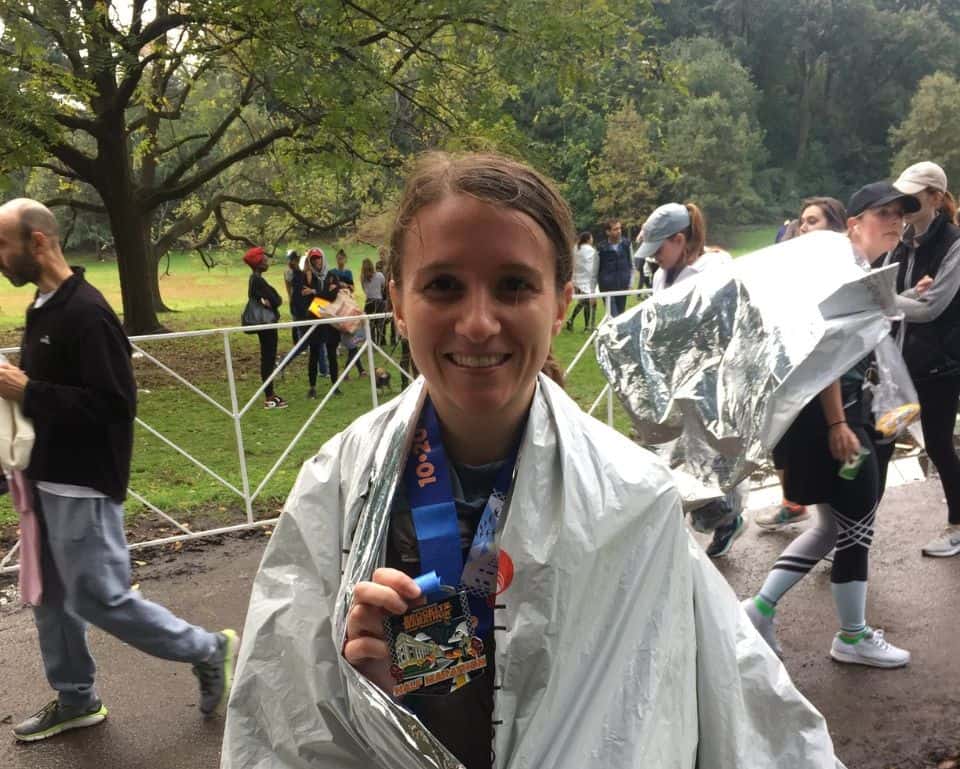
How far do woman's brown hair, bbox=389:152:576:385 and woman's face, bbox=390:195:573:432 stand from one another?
3 centimetres

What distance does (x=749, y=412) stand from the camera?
3.51 metres

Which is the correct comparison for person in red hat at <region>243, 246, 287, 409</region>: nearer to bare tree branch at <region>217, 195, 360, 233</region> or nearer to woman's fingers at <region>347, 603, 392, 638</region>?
bare tree branch at <region>217, 195, 360, 233</region>

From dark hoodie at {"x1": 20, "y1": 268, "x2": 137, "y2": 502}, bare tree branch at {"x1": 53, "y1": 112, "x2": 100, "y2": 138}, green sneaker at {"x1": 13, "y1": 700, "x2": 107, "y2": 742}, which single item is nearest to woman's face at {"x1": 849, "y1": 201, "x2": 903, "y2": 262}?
dark hoodie at {"x1": 20, "y1": 268, "x2": 137, "y2": 502}

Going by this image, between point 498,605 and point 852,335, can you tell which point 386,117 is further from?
→ point 498,605

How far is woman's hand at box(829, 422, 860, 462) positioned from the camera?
3.42m

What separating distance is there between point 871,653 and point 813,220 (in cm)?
241

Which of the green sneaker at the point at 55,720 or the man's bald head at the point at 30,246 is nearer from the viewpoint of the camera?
the man's bald head at the point at 30,246

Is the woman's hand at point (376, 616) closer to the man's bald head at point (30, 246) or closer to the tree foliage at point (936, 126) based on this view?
the man's bald head at point (30, 246)

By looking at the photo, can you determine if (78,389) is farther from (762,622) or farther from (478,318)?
(762,622)

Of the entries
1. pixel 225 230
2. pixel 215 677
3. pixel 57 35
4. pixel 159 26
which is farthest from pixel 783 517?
pixel 225 230

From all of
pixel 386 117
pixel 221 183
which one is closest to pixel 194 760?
pixel 386 117

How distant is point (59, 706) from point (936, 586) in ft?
14.1

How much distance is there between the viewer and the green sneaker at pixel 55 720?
11.3ft

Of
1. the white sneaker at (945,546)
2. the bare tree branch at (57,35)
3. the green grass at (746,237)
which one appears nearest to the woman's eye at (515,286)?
the white sneaker at (945,546)
